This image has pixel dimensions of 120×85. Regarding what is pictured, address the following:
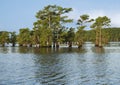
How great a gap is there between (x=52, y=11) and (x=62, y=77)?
2544 inches

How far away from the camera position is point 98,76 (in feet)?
78.4

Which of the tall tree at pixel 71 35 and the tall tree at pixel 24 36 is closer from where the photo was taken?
the tall tree at pixel 71 35

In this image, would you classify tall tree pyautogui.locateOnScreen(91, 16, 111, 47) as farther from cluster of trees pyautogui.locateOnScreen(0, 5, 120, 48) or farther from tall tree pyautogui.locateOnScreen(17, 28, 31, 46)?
tall tree pyautogui.locateOnScreen(17, 28, 31, 46)

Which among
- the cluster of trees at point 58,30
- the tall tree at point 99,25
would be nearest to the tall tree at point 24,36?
the cluster of trees at point 58,30

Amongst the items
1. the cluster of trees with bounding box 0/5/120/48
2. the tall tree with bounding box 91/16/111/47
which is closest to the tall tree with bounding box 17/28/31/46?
the cluster of trees with bounding box 0/5/120/48

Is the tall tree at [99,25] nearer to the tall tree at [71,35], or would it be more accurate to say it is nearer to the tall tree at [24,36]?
the tall tree at [71,35]

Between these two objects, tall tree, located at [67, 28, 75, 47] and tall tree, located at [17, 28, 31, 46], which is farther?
tall tree, located at [17, 28, 31, 46]

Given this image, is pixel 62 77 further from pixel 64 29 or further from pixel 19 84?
pixel 64 29

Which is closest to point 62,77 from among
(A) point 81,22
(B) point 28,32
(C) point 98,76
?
(C) point 98,76

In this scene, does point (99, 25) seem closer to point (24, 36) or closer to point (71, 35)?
point (71, 35)

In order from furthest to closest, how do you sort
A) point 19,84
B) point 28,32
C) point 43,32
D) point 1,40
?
point 1,40 < point 28,32 < point 43,32 < point 19,84

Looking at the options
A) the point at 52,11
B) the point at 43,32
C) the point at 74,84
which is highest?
the point at 52,11

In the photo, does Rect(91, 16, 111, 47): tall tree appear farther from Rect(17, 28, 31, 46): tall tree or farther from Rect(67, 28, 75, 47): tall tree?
Rect(17, 28, 31, 46): tall tree

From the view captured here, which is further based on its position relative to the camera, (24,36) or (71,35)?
(24,36)
